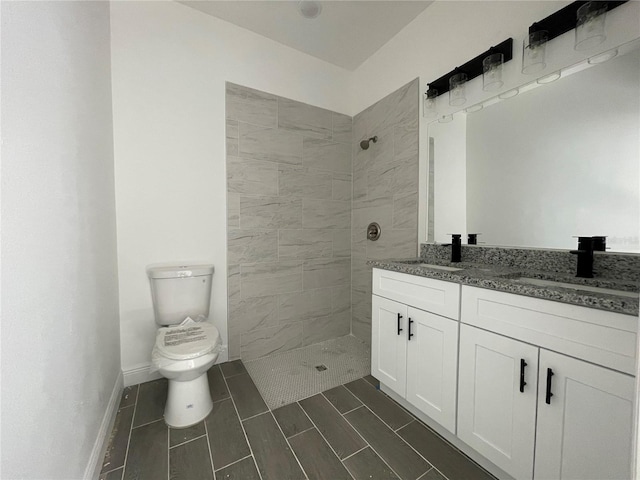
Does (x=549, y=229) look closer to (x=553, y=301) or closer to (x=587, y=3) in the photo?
(x=553, y=301)

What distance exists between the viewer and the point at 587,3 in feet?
3.86

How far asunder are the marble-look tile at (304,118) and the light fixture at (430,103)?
922 millimetres

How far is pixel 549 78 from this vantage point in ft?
4.50

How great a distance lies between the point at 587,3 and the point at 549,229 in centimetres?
104

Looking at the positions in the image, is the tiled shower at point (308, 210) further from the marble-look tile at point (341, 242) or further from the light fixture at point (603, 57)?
the light fixture at point (603, 57)

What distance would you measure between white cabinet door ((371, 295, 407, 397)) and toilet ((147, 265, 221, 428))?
100cm

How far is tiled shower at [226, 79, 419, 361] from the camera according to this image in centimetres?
212

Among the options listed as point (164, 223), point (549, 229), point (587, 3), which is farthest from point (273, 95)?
point (549, 229)

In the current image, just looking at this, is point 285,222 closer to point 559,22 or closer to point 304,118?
point 304,118

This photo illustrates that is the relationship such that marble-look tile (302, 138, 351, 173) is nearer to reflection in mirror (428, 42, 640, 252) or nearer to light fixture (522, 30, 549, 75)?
reflection in mirror (428, 42, 640, 252)

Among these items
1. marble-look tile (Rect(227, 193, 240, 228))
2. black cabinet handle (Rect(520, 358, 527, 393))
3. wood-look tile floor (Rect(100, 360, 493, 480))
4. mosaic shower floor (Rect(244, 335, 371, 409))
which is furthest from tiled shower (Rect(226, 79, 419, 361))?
black cabinet handle (Rect(520, 358, 527, 393))

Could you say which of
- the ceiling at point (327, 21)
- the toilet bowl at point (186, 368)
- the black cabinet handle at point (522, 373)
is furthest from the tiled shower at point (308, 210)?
the black cabinet handle at point (522, 373)

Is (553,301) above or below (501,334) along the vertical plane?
above

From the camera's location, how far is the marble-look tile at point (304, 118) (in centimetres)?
230
